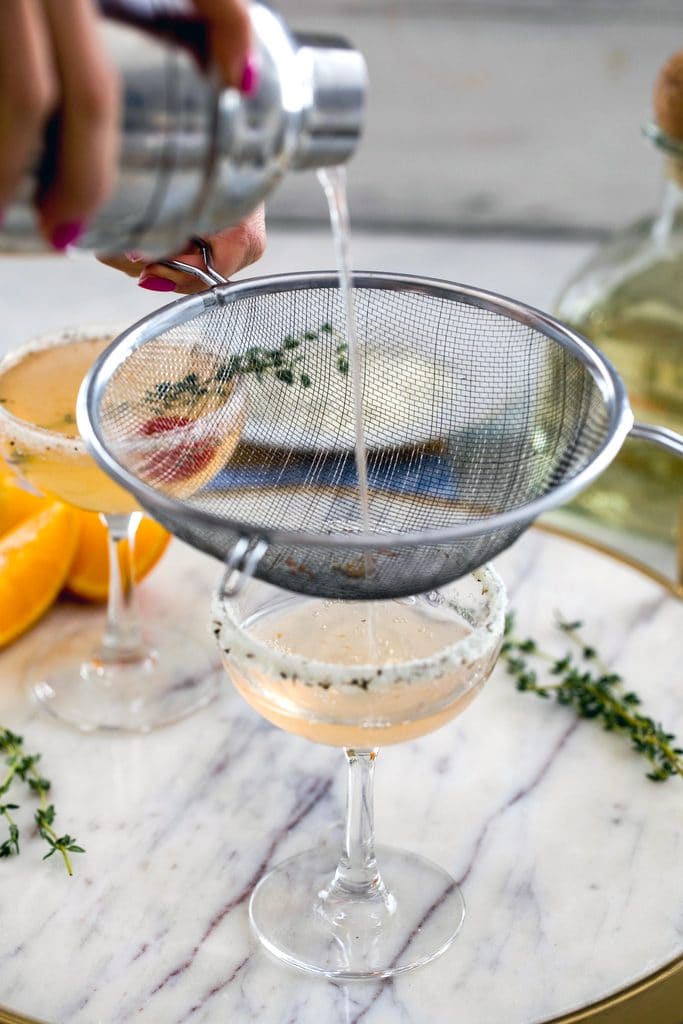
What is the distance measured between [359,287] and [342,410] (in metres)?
0.15

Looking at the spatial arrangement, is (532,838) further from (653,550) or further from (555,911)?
(653,550)

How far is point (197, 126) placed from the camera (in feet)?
3.39

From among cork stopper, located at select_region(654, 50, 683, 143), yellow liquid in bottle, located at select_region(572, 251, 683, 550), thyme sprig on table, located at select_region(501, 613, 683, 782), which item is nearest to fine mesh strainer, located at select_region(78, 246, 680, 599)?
thyme sprig on table, located at select_region(501, 613, 683, 782)

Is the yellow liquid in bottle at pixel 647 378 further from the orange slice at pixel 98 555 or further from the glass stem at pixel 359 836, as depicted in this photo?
the glass stem at pixel 359 836

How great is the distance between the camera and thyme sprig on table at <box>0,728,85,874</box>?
1410mm

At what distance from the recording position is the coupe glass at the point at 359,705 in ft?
3.87

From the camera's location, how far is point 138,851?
144 centimetres

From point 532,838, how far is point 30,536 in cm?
71

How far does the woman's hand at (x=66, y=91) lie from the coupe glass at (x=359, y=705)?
0.40 m

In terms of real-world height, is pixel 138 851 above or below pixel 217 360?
below

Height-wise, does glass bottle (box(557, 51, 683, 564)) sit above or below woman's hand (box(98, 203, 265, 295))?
below

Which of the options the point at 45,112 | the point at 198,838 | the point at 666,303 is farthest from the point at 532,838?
the point at 666,303

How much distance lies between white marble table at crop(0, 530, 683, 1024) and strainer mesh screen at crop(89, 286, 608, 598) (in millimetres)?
283

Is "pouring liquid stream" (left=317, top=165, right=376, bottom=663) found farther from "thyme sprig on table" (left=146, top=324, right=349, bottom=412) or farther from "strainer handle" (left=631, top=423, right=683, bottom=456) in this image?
"strainer handle" (left=631, top=423, right=683, bottom=456)
